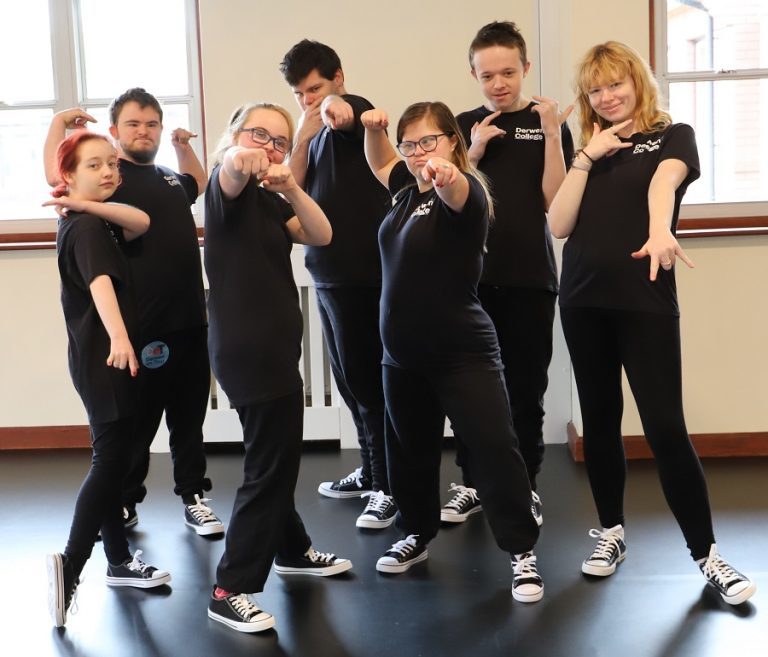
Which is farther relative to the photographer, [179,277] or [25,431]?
[25,431]

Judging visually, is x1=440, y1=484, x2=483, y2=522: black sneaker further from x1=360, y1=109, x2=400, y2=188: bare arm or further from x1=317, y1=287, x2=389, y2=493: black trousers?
x1=360, y1=109, x2=400, y2=188: bare arm

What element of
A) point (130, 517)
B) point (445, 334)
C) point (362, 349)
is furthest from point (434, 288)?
point (130, 517)

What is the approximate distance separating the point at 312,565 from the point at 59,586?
27.8 inches

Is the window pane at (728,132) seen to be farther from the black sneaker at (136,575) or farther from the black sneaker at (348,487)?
the black sneaker at (136,575)

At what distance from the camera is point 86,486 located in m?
2.49

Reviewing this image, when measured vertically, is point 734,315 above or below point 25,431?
above

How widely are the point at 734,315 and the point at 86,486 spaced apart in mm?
2691

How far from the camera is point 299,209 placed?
2.32 metres

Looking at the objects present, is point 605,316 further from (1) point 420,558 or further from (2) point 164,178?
(2) point 164,178

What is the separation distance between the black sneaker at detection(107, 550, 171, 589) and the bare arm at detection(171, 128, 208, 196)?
126 centimetres

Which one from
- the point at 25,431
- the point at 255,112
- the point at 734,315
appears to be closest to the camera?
the point at 255,112

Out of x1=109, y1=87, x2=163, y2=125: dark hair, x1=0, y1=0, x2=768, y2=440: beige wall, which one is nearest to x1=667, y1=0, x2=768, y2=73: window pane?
x1=0, y1=0, x2=768, y2=440: beige wall

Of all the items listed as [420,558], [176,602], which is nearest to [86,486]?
[176,602]

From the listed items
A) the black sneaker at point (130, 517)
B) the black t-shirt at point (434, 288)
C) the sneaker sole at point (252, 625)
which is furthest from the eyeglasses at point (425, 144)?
the black sneaker at point (130, 517)
